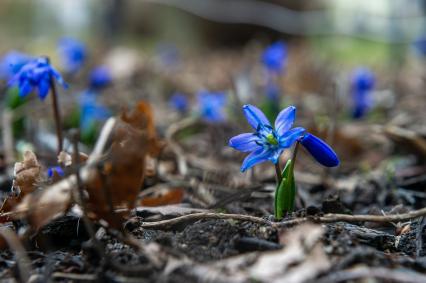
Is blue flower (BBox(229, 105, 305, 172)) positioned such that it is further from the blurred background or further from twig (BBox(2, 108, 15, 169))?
twig (BBox(2, 108, 15, 169))

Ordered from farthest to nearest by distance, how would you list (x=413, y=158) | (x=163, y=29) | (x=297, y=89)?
1. (x=163, y=29)
2. (x=297, y=89)
3. (x=413, y=158)

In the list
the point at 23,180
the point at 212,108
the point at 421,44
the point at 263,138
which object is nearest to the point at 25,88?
the point at 23,180

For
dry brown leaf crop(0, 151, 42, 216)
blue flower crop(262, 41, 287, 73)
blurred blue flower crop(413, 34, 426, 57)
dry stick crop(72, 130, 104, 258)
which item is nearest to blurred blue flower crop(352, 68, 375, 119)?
blue flower crop(262, 41, 287, 73)

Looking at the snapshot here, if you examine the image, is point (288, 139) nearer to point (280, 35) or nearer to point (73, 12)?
point (280, 35)

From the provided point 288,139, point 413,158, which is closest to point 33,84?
point 288,139

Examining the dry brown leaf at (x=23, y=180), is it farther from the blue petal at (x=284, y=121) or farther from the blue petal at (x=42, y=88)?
the blue petal at (x=284, y=121)

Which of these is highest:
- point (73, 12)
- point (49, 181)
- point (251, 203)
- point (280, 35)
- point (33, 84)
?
point (73, 12)

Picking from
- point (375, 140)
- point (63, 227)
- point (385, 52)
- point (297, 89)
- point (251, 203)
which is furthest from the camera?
point (385, 52)

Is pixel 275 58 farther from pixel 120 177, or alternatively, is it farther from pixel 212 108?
pixel 120 177
